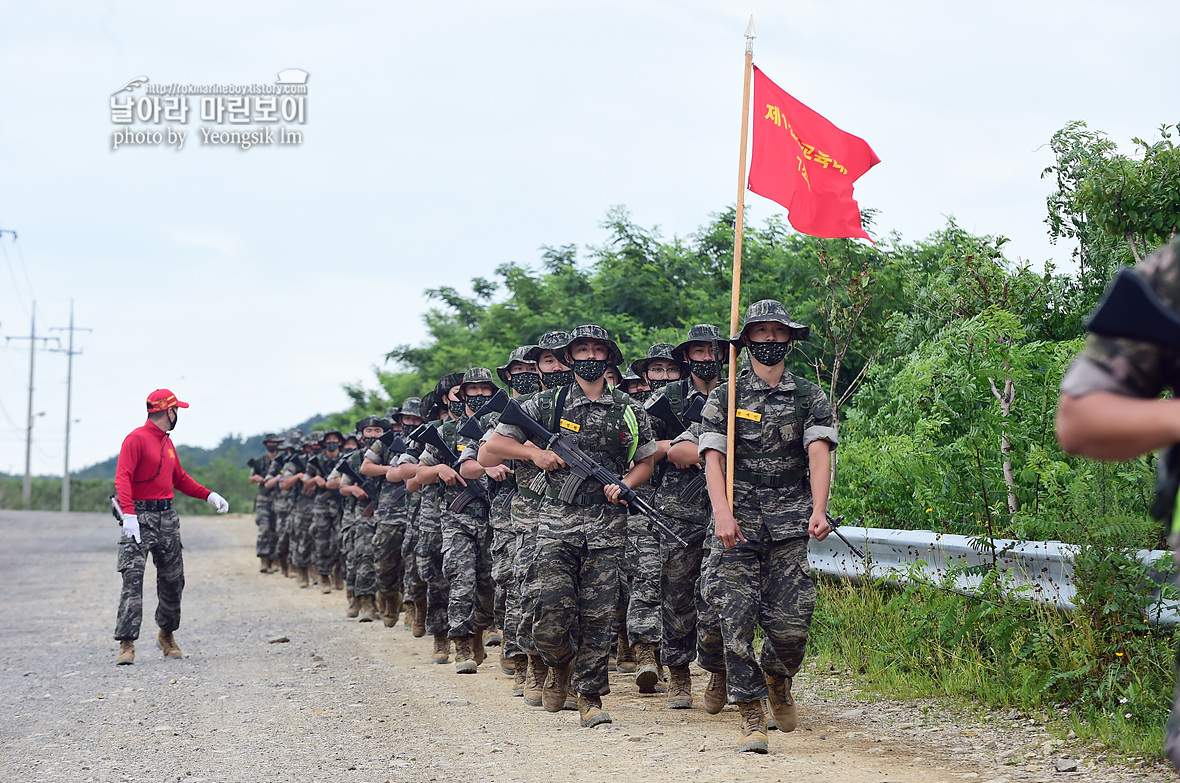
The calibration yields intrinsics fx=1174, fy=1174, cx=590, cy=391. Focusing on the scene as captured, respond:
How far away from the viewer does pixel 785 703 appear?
21.4 feet

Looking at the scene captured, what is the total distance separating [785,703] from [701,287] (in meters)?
15.1

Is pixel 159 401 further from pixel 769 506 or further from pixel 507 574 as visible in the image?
pixel 769 506

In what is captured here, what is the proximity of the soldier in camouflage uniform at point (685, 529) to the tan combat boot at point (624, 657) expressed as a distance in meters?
1.56

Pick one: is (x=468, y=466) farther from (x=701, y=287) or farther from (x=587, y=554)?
(x=701, y=287)

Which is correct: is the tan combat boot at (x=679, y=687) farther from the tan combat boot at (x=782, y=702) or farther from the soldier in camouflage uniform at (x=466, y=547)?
the soldier in camouflage uniform at (x=466, y=547)

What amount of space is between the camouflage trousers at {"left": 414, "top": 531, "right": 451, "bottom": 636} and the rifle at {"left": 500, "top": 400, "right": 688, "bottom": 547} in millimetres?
3206

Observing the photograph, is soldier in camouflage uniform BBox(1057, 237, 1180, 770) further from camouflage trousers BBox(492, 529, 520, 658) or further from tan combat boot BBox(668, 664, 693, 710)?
camouflage trousers BBox(492, 529, 520, 658)

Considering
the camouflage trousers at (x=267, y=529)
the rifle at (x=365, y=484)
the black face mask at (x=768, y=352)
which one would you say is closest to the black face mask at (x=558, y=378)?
the black face mask at (x=768, y=352)

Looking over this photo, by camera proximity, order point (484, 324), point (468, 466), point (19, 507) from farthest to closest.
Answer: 1. point (19, 507)
2. point (484, 324)
3. point (468, 466)

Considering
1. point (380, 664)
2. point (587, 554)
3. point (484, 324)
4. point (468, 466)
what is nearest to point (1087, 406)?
point (587, 554)

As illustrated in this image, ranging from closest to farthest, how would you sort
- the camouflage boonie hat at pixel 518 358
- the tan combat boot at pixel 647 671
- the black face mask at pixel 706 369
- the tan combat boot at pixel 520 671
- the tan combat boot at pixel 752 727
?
the tan combat boot at pixel 752 727
the tan combat boot at pixel 647 671
the black face mask at pixel 706 369
the tan combat boot at pixel 520 671
the camouflage boonie hat at pixel 518 358

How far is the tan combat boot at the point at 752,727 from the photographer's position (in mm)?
5996

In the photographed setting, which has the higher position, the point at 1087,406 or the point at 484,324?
the point at 484,324

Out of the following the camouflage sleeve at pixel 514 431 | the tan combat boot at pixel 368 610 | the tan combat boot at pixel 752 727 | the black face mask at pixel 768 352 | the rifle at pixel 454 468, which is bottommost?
the tan combat boot at pixel 368 610
